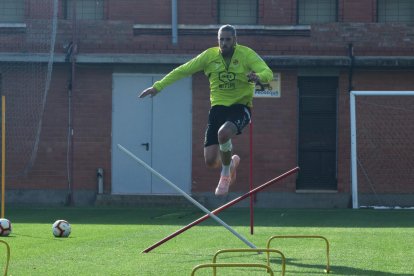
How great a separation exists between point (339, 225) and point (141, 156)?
870 centimetres

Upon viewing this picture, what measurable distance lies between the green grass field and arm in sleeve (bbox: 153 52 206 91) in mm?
2221

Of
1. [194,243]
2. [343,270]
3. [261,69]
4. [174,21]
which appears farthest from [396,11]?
[343,270]

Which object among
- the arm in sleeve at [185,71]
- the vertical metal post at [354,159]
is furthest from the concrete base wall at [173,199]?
the arm in sleeve at [185,71]

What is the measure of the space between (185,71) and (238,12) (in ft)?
43.6

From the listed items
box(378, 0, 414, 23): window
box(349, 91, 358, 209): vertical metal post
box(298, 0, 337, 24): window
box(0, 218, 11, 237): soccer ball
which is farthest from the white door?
box(0, 218, 11, 237): soccer ball

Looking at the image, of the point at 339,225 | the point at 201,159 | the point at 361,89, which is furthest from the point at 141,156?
the point at 339,225

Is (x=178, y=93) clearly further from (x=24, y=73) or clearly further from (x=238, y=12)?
(x=24, y=73)

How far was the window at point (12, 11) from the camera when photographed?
2633cm

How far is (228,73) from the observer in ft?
43.0

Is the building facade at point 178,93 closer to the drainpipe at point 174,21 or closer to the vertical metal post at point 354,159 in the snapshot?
the drainpipe at point 174,21

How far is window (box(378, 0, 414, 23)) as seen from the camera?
26.2m

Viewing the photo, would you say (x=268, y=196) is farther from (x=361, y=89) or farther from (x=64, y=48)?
(x=64, y=48)

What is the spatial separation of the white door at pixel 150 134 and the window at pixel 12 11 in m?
2.98

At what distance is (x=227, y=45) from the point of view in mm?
12820
